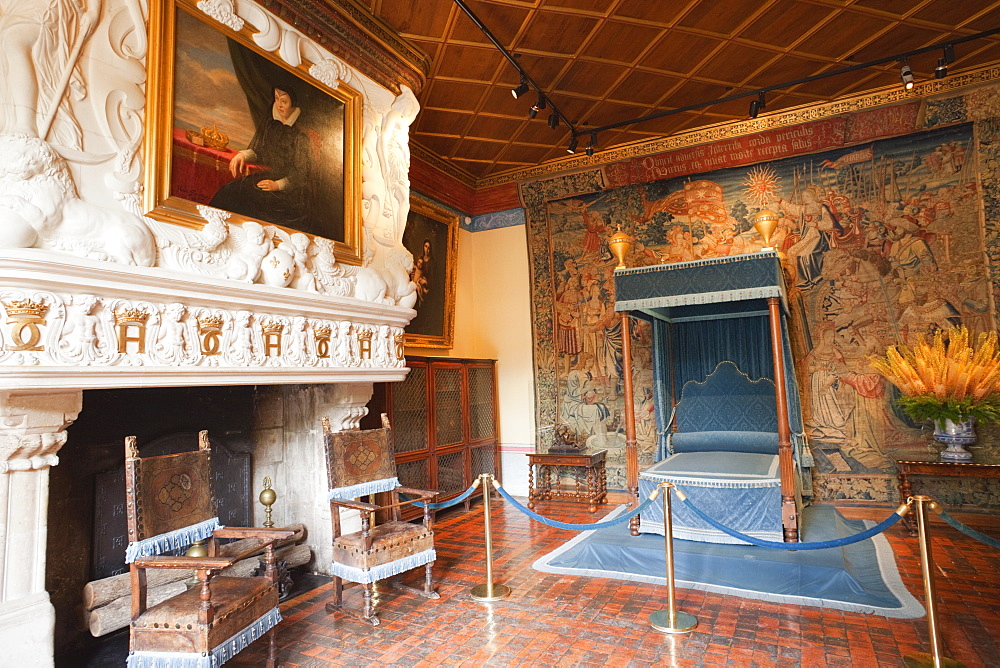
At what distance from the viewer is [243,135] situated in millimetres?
3805

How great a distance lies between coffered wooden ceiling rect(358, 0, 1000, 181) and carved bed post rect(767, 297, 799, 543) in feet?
8.40

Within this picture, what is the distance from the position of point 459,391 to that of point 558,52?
425 cm

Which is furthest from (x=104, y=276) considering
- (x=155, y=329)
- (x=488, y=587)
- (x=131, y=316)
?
(x=488, y=587)

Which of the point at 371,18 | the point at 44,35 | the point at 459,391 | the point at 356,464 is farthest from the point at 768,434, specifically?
the point at 44,35

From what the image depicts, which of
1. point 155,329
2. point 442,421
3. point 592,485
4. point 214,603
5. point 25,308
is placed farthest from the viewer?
point 592,485

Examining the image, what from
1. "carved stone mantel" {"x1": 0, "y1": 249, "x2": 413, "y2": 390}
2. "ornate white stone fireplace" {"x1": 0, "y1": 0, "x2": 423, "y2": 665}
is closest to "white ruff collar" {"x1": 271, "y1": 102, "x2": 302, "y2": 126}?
"ornate white stone fireplace" {"x1": 0, "y1": 0, "x2": 423, "y2": 665}

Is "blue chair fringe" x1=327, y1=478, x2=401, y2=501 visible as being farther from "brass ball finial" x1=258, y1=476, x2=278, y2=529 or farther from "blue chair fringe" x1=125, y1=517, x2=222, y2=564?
"blue chair fringe" x1=125, y1=517, x2=222, y2=564

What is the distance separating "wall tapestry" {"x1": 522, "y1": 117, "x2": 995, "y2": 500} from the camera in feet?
20.0

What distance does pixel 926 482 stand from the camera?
5945 mm

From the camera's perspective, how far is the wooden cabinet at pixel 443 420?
6.30 metres

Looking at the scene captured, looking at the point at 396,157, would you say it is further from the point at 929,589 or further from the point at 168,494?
the point at 929,589

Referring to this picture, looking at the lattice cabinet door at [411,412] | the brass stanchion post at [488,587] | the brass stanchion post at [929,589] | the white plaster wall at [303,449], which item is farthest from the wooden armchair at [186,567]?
the brass stanchion post at [929,589]

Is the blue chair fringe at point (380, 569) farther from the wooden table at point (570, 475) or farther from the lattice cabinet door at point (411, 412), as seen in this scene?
the wooden table at point (570, 475)

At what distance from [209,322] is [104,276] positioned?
657 millimetres
